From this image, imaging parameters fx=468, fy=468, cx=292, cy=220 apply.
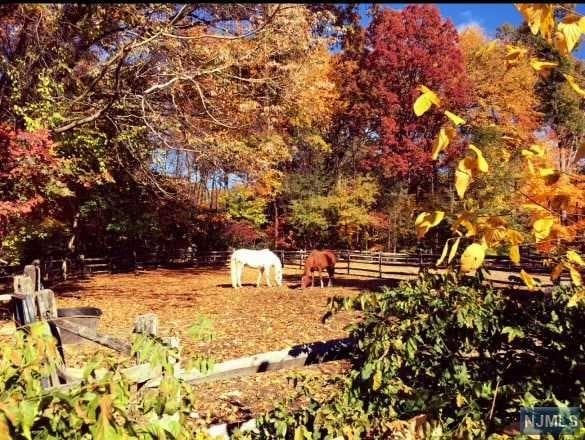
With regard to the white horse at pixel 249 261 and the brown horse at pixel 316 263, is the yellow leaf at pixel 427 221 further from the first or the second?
the white horse at pixel 249 261

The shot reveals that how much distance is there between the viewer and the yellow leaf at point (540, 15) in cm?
116

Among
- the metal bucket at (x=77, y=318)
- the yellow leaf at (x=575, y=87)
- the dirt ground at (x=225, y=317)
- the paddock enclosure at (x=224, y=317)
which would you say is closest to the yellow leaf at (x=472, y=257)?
the yellow leaf at (x=575, y=87)

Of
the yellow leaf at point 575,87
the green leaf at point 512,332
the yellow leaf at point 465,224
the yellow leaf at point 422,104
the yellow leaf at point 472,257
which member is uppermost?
the yellow leaf at point 575,87

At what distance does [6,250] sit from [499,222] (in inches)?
789

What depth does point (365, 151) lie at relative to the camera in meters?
34.7

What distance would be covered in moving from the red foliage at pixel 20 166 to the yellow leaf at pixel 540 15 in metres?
10.4

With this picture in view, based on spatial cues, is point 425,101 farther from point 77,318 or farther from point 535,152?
point 77,318

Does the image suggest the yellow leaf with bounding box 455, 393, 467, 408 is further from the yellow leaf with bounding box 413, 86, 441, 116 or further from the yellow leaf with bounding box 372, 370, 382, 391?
the yellow leaf with bounding box 413, 86, 441, 116

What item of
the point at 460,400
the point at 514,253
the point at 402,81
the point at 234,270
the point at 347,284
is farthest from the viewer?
the point at 402,81

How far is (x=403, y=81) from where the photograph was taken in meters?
34.2

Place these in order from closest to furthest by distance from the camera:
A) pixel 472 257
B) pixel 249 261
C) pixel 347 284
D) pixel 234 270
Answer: pixel 472 257 < pixel 234 270 < pixel 249 261 < pixel 347 284

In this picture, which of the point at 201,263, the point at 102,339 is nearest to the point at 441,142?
the point at 102,339

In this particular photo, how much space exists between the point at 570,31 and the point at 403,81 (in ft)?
116

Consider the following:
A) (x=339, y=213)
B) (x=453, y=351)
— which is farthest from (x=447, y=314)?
(x=339, y=213)
